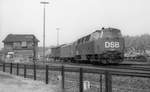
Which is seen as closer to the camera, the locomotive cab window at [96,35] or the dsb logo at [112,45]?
the dsb logo at [112,45]

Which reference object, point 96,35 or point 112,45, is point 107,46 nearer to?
point 112,45

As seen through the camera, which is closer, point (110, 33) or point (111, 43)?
point (111, 43)

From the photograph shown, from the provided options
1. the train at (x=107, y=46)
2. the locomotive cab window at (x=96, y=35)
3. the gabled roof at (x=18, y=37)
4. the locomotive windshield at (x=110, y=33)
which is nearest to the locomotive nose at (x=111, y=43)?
the train at (x=107, y=46)

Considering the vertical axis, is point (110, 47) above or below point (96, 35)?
below

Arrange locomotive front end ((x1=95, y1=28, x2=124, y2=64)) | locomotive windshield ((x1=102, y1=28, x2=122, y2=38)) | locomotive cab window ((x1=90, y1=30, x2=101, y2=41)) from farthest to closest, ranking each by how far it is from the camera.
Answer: locomotive cab window ((x1=90, y1=30, x2=101, y2=41)) < locomotive windshield ((x1=102, y1=28, x2=122, y2=38)) < locomotive front end ((x1=95, y1=28, x2=124, y2=64))

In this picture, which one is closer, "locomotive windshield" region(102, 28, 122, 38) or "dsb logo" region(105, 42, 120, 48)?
"dsb logo" region(105, 42, 120, 48)

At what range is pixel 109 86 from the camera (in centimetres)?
748

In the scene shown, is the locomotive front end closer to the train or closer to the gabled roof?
the train

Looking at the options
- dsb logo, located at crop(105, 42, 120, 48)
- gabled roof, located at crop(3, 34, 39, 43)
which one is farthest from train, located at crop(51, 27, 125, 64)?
gabled roof, located at crop(3, 34, 39, 43)

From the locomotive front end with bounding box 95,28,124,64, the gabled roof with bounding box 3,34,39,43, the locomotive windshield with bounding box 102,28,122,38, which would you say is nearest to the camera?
the locomotive front end with bounding box 95,28,124,64

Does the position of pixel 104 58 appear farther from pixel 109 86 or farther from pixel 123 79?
pixel 109 86

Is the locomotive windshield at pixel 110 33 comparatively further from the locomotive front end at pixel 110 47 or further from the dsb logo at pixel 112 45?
the dsb logo at pixel 112 45

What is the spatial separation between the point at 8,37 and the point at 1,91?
282ft

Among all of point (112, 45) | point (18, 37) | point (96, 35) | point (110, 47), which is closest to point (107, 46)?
point (110, 47)
